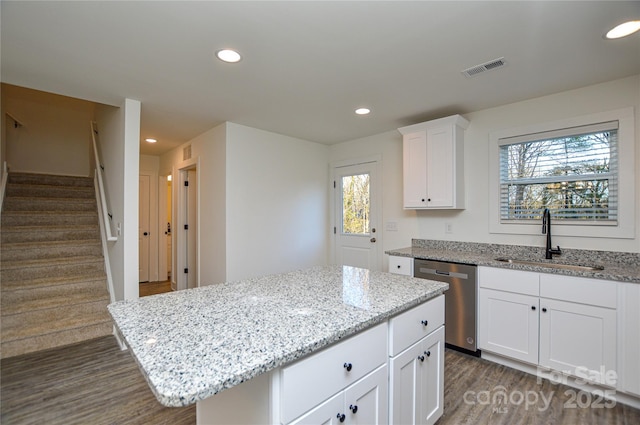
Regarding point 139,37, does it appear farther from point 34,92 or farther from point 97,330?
point 34,92

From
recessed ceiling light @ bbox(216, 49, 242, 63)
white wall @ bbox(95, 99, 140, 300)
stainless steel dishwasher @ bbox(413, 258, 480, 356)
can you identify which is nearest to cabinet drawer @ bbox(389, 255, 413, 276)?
stainless steel dishwasher @ bbox(413, 258, 480, 356)

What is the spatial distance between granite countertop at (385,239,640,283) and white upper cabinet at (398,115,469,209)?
0.49 meters

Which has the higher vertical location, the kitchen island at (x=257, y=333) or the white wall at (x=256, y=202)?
the white wall at (x=256, y=202)

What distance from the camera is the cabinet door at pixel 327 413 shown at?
100 cm

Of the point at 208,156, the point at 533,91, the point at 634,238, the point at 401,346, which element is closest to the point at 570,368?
the point at 634,238

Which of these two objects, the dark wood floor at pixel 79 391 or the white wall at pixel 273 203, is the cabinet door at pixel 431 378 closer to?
the dark wood floor at pixel 79 391

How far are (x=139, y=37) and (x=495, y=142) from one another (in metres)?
3.18

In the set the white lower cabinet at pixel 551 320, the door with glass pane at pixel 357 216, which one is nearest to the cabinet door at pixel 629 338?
the white lower cabinet at pixel 551 320

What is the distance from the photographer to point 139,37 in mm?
1831

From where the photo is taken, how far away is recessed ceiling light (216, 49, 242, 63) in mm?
1983

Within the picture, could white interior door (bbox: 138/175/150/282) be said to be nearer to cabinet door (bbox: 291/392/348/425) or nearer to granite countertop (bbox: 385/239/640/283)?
granite countertop (bbox: 385/239/640/283)

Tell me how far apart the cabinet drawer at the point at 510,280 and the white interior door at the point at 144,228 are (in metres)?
5.50

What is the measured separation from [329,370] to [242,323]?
37 centimetres

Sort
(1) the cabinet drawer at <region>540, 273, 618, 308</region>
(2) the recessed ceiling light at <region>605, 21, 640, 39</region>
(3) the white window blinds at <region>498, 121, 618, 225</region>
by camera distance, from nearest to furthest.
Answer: (2) the recessed ceiling light at <region>605, 21, 640, 39</region> → (1) the cabinet drawer at <region>540, 273, 618, 308</region> → (3) the white window blinds at <region>498, 121, 618, 225</region>
